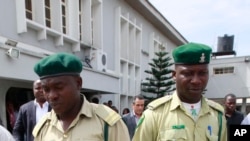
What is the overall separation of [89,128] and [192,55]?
796 millimetres

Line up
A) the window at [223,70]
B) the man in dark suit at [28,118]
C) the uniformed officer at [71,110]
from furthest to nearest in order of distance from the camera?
the window at [223,70], the man in dark suit at [28,118], the uniformed officer at [71,110]

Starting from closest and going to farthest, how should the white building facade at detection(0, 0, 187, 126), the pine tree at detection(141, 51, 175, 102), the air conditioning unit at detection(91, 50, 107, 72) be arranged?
1. the white building facade at detection(0, 0, 187, 126)
2. the air conditioning unit at detection(91, 50, 107, 72)
3. the pine tree at detection(141, 51, 175, 102)

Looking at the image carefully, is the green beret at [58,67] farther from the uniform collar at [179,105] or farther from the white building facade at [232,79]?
the white building facade at [232,79]

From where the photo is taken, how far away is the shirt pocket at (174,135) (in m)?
1.89

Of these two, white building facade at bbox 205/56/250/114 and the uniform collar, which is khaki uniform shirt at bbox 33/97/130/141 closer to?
the uniform collar

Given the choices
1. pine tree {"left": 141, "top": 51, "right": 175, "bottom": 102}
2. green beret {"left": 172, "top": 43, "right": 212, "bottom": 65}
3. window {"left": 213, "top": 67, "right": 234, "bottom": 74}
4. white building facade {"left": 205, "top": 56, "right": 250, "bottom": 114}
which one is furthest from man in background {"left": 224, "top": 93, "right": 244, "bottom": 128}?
window {"left": 213, "top": 67, "right": 234, "bottom": 74}

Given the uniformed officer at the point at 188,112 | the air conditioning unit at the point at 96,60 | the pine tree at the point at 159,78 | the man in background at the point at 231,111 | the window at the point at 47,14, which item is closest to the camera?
the uniformed officer at the point at 188,112

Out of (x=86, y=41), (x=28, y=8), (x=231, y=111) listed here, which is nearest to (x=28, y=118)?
(x=231, y=111)

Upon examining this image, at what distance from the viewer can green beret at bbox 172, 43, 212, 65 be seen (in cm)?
189

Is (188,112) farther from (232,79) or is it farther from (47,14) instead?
(232,79)

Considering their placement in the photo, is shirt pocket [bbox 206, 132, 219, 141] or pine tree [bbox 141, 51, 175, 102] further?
pine tree [bbox 141, 51, 175, 102]

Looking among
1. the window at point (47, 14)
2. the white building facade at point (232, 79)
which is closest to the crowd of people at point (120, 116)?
the window at point (47, 14)

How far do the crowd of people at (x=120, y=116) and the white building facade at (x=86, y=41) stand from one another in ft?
12.1

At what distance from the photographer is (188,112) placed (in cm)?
196
